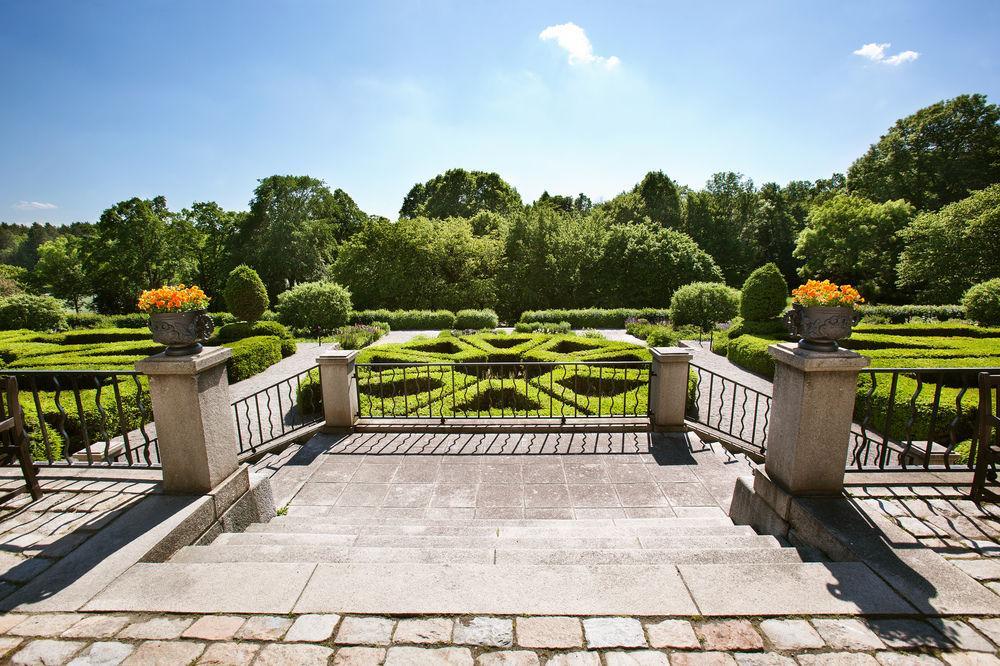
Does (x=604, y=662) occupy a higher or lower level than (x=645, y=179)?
lower

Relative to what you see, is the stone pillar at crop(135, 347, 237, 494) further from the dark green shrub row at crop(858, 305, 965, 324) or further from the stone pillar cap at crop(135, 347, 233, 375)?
the dark green shrub row at crop(858, 305, 965, 324)

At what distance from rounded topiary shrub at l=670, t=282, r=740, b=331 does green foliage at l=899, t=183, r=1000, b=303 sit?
1038 centimetres

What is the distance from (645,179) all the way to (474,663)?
40.0m

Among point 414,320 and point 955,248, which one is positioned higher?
point 955,248

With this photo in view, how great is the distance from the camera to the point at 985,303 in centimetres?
1463

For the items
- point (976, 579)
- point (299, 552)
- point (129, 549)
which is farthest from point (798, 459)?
point (129, 549)

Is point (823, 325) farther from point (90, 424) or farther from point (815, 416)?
point (90, 424)

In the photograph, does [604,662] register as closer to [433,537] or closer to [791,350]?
[433,537]

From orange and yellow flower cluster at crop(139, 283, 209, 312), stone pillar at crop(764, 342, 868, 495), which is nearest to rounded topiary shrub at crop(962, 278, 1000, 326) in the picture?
stone pillar at crop(764, 342, 868, 495)

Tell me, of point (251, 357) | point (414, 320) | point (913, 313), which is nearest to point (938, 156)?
point (913, 313)

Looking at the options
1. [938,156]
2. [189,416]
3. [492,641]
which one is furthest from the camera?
[938,156]

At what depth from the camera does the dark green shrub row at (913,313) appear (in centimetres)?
1922

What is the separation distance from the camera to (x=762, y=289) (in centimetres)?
1500

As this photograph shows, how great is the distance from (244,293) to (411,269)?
965 centimetres
